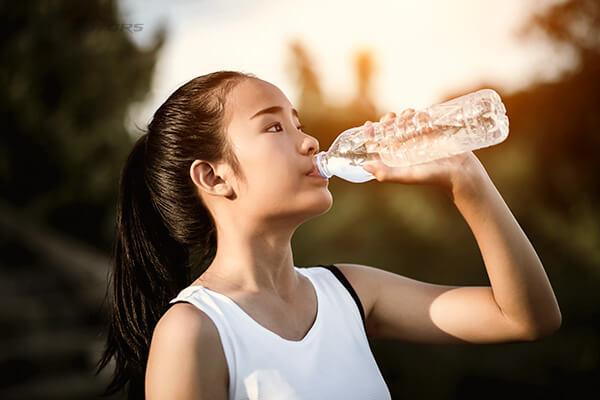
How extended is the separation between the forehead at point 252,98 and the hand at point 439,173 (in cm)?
29

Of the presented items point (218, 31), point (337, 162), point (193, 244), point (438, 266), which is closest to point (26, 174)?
point (218, 31)

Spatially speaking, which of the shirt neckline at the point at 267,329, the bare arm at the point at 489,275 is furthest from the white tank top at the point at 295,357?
the bare arm at the point at 489,275

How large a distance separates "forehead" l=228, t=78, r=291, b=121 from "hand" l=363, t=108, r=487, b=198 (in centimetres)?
29

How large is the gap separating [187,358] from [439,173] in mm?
643

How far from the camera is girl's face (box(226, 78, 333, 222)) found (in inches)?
48.0

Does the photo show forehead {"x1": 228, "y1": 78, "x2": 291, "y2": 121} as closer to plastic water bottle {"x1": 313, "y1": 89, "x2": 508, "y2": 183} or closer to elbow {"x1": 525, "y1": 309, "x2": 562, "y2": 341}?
plastic water bottle {"x1": 313, "y1": 89, "x2": 508, "y2": 183}

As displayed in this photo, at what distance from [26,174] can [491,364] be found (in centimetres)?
408

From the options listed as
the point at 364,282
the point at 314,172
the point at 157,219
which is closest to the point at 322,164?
the point at 314,172

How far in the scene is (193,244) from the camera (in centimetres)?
146

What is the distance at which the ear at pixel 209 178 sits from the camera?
1301mm

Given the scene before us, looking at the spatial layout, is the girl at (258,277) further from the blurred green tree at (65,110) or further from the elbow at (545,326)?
the blurred green tree at (65,110)

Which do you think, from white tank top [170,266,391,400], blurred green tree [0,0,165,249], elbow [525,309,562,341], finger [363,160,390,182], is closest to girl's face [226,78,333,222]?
finger [363,160,390,182]

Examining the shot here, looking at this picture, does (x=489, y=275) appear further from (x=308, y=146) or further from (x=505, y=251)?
(x=308, y=146)

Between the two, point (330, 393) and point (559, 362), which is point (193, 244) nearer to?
point (330, 393)
